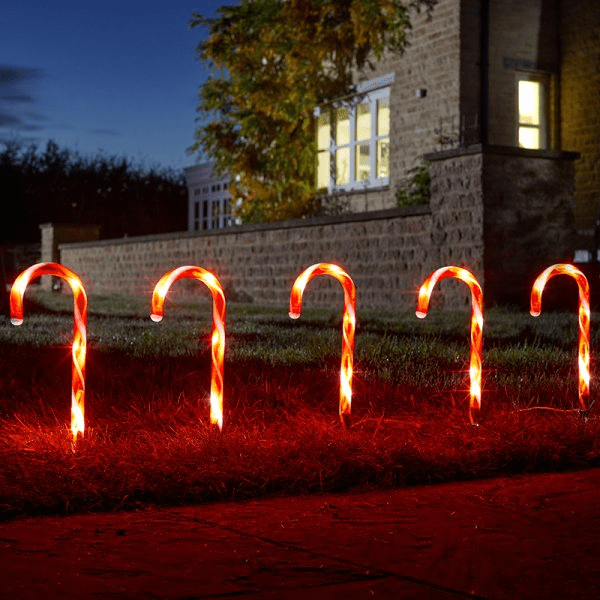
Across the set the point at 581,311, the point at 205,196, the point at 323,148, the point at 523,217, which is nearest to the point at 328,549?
the point at 581,311

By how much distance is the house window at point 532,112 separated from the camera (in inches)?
694

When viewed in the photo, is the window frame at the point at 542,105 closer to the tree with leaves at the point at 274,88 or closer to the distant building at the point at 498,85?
the distant building at the point at 498,85

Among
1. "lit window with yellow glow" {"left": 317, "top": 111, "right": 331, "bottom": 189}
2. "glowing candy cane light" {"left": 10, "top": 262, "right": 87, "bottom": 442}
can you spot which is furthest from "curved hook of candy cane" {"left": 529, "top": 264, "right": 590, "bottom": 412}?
"lit window with yellow glow" {"left": 317, "top": 111, "right": 331, "bottom": 189}

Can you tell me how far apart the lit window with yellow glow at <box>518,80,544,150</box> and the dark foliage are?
68.8 feet

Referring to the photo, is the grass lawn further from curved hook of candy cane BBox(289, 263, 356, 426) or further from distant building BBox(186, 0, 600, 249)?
distant building BBox(186, 0, 600, 249)

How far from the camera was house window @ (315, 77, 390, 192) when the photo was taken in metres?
19.1

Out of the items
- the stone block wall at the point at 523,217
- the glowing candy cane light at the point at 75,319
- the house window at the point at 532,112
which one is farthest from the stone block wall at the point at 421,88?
the glowing candy cane light at the point at 75,319

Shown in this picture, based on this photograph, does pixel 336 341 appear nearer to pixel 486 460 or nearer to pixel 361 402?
pixel 361 402

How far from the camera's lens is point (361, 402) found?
6359 millimetres

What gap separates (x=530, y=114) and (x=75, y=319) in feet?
45.6

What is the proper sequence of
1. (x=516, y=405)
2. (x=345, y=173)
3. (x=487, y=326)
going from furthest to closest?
(x=345, y=173) < (x=487, y=326) < (x=516, y=405)

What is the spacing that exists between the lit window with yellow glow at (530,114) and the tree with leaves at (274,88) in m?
2.31

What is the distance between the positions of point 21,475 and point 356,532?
144cm

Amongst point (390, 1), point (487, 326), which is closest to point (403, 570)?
point (487, 326)
